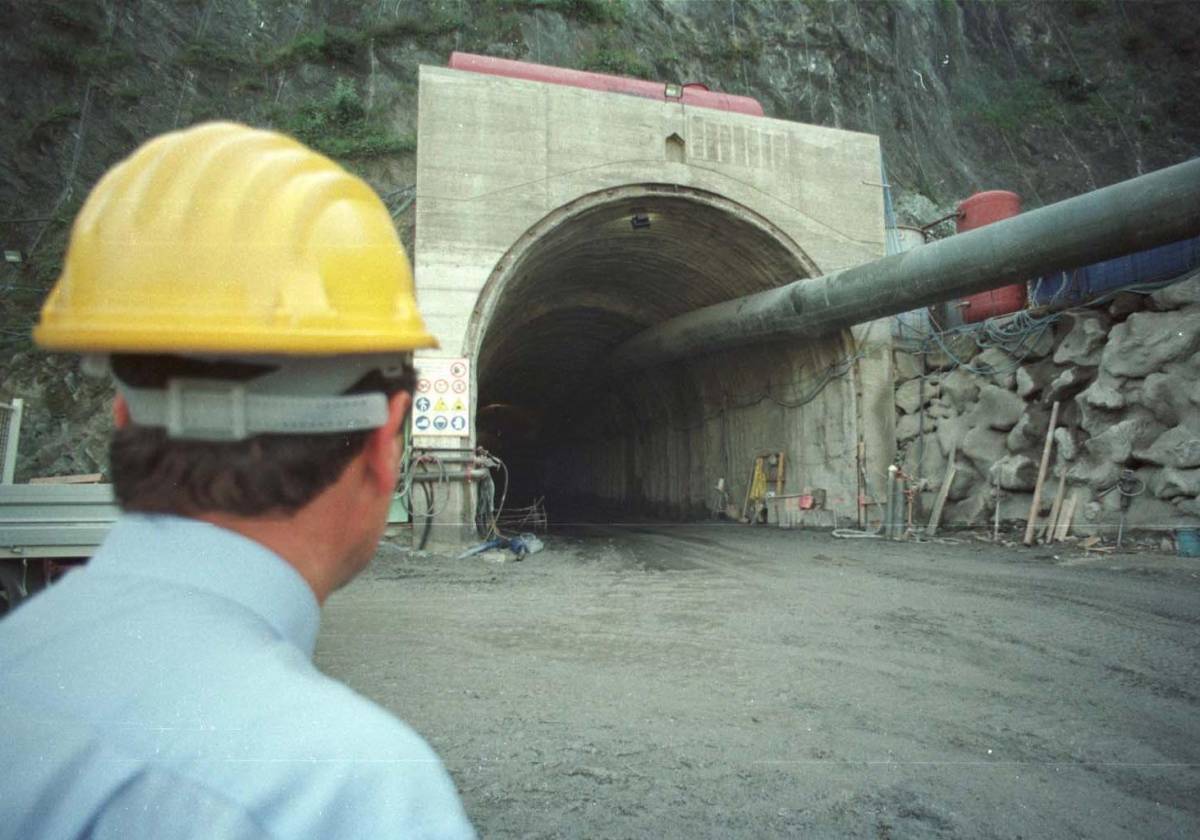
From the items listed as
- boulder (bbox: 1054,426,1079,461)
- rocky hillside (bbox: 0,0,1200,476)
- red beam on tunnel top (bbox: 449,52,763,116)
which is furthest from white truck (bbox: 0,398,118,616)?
rocky hillside (bbox: 0,0,1200,476)

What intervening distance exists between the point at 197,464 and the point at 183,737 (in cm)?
33

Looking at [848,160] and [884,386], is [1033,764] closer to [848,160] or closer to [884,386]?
[884,386]

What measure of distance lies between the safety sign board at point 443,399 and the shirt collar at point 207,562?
1157 cm

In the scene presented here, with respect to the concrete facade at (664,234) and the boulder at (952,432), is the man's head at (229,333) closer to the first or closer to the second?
the concrete facade at (664,234)

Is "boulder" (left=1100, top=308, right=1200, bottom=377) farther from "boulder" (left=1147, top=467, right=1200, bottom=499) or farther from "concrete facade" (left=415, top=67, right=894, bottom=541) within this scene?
"concrete facade" (left=415, top=67, right=894, bottom=541)

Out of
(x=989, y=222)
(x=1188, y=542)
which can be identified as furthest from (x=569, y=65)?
(x=1188, y=542)

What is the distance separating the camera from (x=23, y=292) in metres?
20.8

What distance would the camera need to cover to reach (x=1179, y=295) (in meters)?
10.6

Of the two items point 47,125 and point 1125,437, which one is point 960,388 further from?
point 47,125

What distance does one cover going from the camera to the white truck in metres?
5.36

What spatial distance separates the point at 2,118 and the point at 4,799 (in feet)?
103

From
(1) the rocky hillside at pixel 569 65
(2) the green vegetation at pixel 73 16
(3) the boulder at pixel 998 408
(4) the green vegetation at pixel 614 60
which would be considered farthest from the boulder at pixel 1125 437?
(2) the green vegetation at pixel 73 16

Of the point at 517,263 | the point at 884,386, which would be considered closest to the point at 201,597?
the point at 517,263

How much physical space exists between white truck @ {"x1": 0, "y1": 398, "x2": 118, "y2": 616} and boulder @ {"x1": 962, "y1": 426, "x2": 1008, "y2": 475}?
40.9 ft
